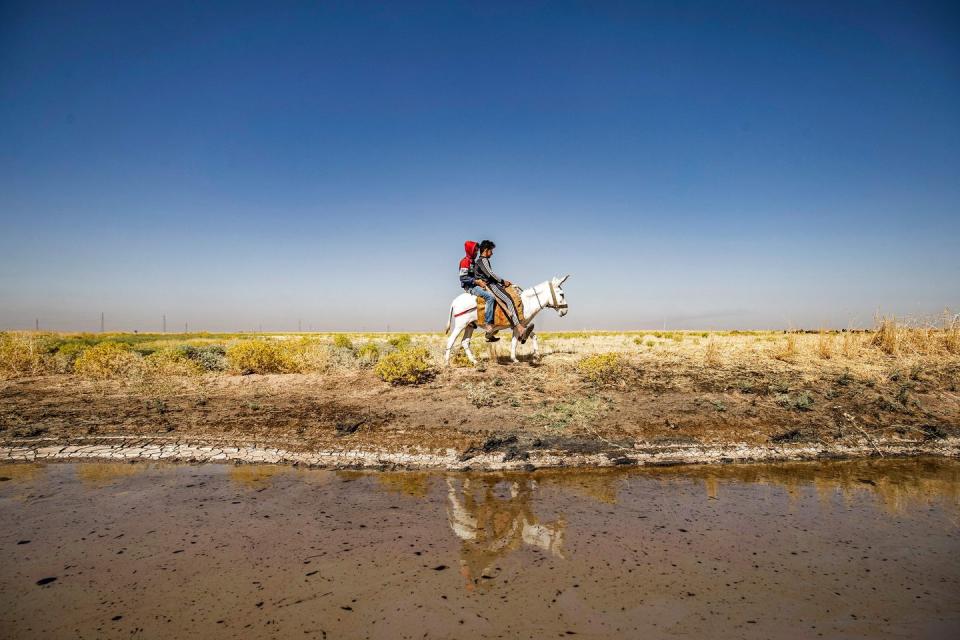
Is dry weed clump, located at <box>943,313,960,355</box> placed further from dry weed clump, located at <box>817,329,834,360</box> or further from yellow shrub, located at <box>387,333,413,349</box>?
yellow shrub, located at <box>387,333,413,349</box>

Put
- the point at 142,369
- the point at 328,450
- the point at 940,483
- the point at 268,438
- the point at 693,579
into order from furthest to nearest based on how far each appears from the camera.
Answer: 1. the point at 142,369
2. the point at 268,438
3. the point at 328,450
4. the point at 940,483
5. the point at 693,579

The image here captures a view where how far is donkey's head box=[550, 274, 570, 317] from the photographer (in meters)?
13.9

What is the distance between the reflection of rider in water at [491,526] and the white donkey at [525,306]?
8.62 metres

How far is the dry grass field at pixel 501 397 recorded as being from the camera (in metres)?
6.82

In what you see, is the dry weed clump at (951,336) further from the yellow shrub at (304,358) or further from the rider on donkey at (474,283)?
the yellow shrub at (304,358)

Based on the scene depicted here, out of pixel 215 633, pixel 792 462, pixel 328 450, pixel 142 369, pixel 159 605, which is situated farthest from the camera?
pixel 142 369

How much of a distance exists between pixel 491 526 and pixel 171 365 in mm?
11827

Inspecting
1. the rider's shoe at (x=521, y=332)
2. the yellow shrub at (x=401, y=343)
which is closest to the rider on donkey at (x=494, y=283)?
the rider's shoe at (x=521, y=332)

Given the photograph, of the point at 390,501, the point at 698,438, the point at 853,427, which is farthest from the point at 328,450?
the point at 853,427

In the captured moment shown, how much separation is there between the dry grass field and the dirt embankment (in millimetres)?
44

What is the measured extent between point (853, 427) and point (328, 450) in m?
7.93

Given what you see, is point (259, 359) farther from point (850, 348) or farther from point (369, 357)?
point (850, 348)

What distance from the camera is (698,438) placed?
256 inches

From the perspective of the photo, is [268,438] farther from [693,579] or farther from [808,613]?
[808,613]
